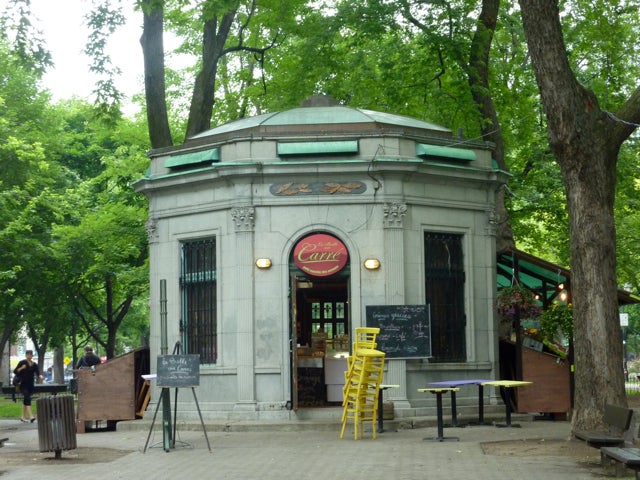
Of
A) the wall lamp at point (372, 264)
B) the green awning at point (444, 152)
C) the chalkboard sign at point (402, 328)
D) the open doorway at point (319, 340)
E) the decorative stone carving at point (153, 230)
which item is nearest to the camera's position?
the chalkboard sign at point (402, 328)

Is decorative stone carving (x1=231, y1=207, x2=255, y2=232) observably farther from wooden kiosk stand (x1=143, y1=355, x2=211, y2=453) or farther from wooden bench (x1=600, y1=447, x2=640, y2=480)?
wooden bench (x1=600, y1=447, x2=640, y2=480)

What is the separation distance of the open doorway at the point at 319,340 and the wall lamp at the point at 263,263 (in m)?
0.53

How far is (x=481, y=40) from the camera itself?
2775 cm

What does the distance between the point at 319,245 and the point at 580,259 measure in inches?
232

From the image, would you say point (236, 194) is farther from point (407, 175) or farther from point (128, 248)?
point (128, 248)

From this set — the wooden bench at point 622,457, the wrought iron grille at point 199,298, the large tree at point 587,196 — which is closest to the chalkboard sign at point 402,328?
the wrought iron grille at point 199,298

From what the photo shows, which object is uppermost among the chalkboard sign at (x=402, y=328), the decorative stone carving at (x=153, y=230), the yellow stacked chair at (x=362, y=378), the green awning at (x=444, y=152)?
the green awning at (x=444, y=152)

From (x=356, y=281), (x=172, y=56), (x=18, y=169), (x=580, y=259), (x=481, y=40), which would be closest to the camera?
(x=580, y=259)

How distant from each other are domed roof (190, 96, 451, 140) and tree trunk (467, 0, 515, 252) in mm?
4501

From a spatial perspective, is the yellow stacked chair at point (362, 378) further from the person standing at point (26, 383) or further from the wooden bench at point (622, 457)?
the person standing at point (26, 383)

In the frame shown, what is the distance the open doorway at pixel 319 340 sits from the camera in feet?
73.7

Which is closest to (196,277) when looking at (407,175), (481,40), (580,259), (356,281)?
(356,281)

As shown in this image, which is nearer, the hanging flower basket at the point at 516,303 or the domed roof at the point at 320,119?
the domed roof at the point at 320,119

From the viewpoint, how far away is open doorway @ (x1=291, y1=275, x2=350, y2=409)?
73.7 ft
